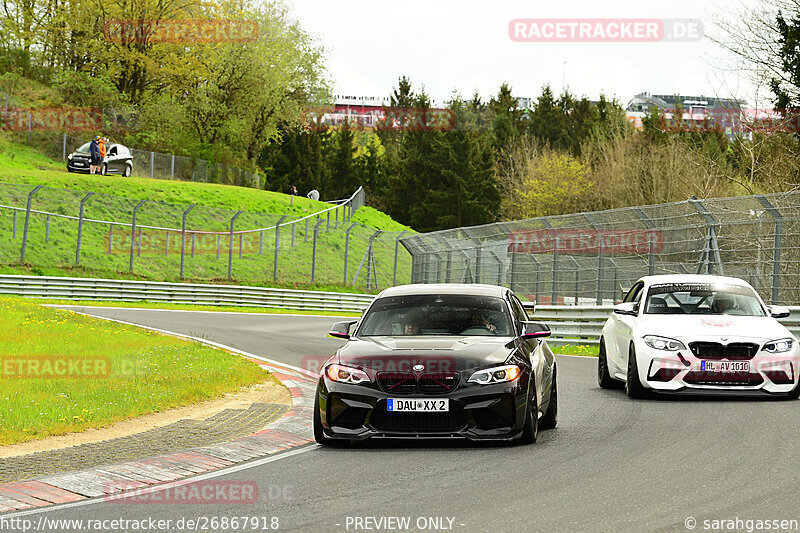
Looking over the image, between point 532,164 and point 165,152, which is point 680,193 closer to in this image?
point 532,164

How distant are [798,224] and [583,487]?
42.8 ft

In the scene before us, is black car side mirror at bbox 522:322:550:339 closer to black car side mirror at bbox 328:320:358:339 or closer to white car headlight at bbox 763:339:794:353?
black car side mirror at bbox 328:320:358:339

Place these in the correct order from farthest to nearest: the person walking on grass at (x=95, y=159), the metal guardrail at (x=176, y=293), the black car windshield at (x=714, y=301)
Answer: the person walking on grass at (x=95, y=159) → the metal guardrail at (x=176, y=293) → the black car windshield at (x=714, y=301)

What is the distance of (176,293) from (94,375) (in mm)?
28414

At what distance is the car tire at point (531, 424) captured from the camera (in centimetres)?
1016

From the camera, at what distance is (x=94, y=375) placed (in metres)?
15.0

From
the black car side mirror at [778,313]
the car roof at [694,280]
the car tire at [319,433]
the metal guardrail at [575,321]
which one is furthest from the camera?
the metal guardrail at [575,321]

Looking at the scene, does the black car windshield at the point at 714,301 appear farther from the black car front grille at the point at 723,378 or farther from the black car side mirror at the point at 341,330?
the black car side mirror at the point at 341,330

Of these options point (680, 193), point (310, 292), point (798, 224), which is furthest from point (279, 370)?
point (680, 193)

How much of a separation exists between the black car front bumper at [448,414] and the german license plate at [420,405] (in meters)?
0.03

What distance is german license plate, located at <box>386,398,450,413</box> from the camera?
9867 millimetres

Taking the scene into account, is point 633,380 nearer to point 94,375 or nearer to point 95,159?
point 94,375

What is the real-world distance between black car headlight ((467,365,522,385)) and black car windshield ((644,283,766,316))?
5.28 m

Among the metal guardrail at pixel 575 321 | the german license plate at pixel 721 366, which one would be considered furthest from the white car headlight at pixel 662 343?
the metal guardrail at pixel 575 321
